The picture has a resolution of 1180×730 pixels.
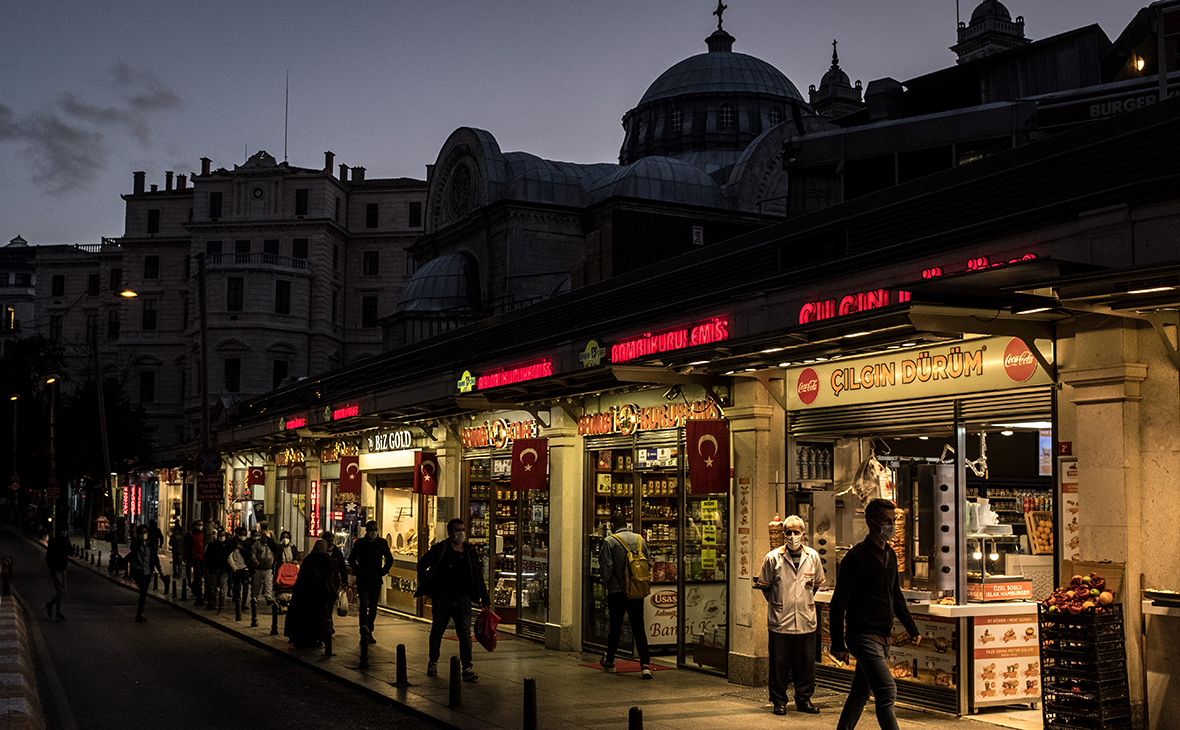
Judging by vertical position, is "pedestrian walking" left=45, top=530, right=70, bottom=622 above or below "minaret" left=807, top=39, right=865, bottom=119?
below

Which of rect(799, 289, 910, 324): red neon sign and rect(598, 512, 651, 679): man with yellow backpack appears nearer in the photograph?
rect(799, 289, 910, 324): red neon sign

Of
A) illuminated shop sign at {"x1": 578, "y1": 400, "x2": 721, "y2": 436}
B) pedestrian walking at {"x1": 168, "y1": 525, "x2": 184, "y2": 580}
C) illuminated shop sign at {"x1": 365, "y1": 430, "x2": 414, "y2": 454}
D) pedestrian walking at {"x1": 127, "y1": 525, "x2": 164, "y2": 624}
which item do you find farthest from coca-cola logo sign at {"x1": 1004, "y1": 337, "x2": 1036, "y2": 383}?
pedestrian walking at {"x1": 168, "y1": 525, "x2": 184, "y2": 580}

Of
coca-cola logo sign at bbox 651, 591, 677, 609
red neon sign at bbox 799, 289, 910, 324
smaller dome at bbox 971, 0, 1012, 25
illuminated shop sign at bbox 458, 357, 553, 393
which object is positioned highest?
smaller dome at bbox 971, 0, 1012, 25

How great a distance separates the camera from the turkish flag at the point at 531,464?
17.2 m

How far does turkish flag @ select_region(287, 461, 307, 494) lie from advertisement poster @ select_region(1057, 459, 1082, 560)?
22883mm

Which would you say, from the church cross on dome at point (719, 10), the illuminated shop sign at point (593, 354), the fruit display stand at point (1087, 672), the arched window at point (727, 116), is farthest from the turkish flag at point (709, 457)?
the church cross on dome at point (719, 10)

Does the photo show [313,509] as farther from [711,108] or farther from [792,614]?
[711,108]

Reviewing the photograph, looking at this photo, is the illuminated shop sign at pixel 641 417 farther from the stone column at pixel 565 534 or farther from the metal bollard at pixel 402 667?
the metal bollard at pixel 402 667

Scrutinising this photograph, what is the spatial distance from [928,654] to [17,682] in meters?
9.06

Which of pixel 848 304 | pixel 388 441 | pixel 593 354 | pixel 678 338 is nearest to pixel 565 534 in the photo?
pixel 593 354

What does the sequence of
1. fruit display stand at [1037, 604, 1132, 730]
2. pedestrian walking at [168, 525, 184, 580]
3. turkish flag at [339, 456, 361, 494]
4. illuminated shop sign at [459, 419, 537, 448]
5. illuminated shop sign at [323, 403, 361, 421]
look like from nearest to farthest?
fruit display stand at [1037, 604, 1132, 730] → illuminated shop sign at [459, 419, 537, 448] → illuminated shop sign at [323, 403, 361, 421] → turkish flag at [339, 456, 361, 494] → pedestrian walking at [168, 525, 184, 580]

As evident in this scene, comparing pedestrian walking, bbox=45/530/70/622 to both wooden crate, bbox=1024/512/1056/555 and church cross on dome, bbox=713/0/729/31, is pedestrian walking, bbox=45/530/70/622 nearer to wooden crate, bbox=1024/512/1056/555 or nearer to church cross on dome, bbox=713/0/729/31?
wooden crate, bbox=1024/512/1056/555

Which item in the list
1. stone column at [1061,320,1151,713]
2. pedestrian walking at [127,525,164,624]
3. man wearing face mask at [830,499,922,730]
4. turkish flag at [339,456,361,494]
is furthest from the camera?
turkish flag at [339,456,361,494]

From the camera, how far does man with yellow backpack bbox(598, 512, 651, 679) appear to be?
45.6 feet
